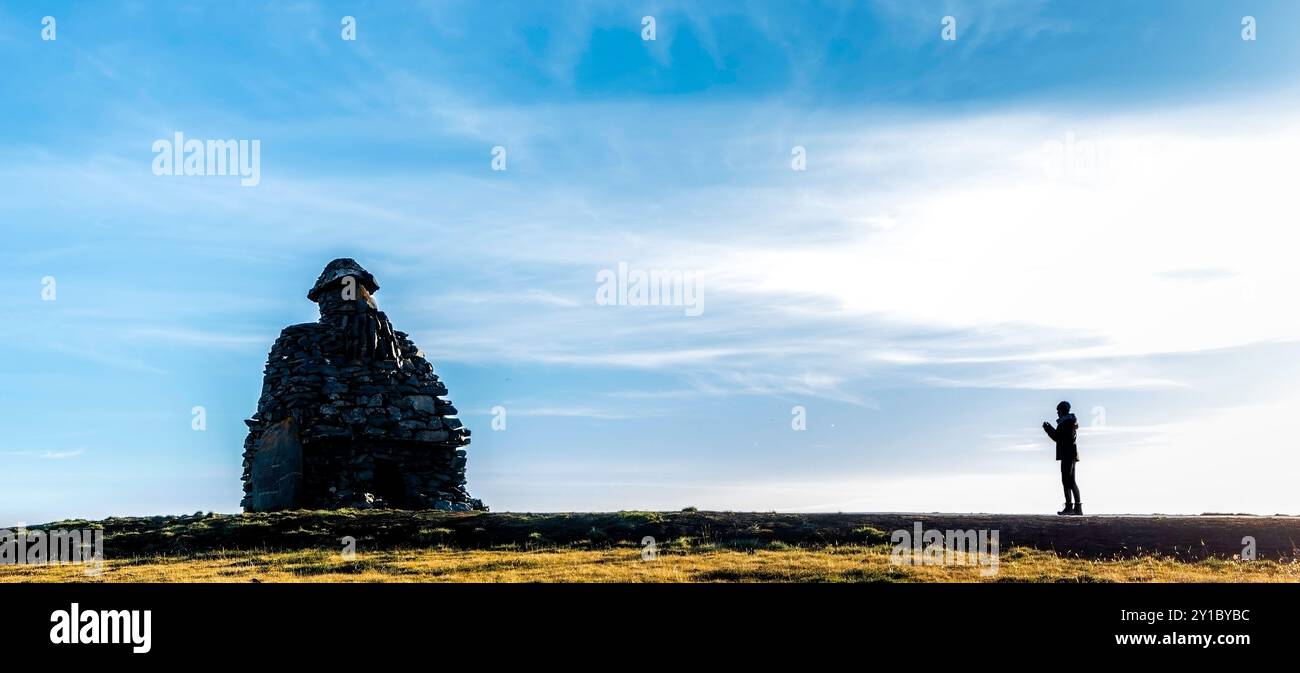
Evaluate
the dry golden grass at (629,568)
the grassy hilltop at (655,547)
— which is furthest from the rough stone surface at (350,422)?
the dry golden grass at (629,568)

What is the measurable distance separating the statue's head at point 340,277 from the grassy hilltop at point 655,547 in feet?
33.0

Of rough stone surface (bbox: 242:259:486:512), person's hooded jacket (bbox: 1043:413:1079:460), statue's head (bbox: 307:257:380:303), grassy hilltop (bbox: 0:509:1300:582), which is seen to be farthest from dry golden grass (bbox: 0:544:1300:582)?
statue's head (bbox: 307:257:380:303)

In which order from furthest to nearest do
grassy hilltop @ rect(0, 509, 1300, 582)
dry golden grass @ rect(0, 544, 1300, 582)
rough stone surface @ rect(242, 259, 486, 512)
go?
1. rough stone surface @ rect(242, 259, 486, 512)
2. grassy hilltop @ rect(0, 509, 1300, 582)
3. dry golden grass @ rect(0, 544, 1300, 582)

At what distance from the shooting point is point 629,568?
21203mm

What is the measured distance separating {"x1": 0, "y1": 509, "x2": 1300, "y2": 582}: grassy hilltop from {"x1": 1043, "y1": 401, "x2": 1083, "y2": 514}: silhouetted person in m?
1.03

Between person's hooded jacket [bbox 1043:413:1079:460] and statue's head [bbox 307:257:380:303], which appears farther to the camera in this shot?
statue's head [bbox 307:257:380:303]

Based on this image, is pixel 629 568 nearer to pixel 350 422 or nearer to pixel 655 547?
pixel 655 547

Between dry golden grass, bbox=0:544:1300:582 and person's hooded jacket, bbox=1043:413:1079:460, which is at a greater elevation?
person's hooded jacket, bbox=1043:413:1079:460

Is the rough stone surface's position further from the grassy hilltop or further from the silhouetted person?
the silhouetted person

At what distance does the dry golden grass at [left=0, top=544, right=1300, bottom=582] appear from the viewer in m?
19.5

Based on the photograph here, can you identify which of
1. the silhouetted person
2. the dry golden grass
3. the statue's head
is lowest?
the dry golden grass

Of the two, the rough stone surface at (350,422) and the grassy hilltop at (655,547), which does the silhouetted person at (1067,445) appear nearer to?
the grassy hilltop at (655,547)
